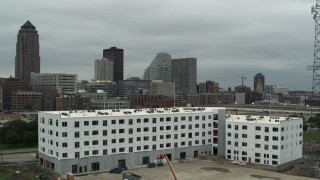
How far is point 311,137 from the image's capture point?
382 ft

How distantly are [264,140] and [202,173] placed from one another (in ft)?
54.6

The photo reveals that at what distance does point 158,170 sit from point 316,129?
84.1 metres

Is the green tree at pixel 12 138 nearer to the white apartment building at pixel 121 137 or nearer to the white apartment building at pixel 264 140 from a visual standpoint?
the white apartment building at pixel 121 137

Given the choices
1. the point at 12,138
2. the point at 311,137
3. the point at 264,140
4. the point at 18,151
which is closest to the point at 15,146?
the point at 12,138

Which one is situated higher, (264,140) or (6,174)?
(264,140)

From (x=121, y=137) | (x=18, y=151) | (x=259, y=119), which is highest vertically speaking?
(x=259, y=119)

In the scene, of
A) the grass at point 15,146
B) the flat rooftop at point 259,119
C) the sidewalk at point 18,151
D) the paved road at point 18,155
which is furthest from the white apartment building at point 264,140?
the grass at point 15,146

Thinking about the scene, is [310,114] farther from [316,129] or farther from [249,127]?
[249,127]

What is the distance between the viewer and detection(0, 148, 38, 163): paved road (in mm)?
78125

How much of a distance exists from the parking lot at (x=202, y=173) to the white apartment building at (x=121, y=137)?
130 inches

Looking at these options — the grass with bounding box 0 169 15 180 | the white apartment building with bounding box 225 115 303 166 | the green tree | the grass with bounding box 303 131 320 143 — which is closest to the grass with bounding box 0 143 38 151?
the green tree

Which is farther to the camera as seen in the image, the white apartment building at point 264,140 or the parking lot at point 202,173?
the white apartment building at point 264,140

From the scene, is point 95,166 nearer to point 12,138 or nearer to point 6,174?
point 6,174

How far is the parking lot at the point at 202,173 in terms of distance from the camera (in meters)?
64.8
